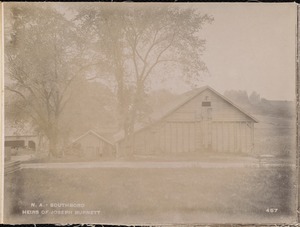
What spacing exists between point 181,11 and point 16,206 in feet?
6.32

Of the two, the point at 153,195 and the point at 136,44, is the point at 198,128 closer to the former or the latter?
the point at 153,195

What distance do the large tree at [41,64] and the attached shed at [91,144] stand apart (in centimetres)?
17

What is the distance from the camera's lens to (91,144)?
3.62 meters

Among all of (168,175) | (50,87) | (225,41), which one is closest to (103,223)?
(168,175)

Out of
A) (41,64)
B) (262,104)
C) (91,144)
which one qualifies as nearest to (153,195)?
(91,144)

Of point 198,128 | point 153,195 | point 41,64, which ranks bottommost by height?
point 153,195

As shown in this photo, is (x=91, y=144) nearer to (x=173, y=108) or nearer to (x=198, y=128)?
(x=173, y=108)

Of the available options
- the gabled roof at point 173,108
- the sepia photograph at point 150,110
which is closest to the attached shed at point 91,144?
the sepia photograph at point 150,110

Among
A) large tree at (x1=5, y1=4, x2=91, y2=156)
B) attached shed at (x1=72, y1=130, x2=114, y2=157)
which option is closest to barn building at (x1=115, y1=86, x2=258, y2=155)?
attached shed at (x1=72, y1=130, x2=114, y2=157)

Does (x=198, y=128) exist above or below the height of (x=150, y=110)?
below

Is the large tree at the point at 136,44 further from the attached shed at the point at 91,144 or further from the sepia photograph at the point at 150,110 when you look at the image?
the attached shed at the point at 91,144

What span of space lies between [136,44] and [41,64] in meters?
0.74

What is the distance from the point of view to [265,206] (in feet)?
11.8

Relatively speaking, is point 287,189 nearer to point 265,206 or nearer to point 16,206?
point 265,206
